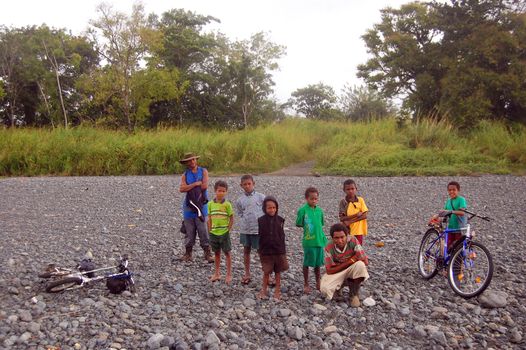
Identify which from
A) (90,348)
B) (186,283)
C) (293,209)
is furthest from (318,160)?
(90,348)

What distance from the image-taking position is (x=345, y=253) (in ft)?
17.3

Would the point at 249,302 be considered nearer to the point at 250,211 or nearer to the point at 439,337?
the point at 250,211

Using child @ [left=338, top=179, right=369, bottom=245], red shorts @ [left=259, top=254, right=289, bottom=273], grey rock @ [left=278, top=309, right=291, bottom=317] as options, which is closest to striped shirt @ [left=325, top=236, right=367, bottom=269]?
child @ [left=338, top=179, right=369, bottom=245]

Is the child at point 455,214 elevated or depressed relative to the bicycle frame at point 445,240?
elevated

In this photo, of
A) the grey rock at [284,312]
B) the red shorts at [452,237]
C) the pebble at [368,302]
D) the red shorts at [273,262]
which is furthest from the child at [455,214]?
the grey rock at [284,312]

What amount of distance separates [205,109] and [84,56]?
409 inches

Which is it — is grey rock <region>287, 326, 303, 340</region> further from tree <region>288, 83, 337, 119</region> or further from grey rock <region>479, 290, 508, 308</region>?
tree <region>288, 83, 337, 119</region>

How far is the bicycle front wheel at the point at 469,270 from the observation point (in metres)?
5.18

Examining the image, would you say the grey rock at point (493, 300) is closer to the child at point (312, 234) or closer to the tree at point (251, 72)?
the child at point (312, 234)

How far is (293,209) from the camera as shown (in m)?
10.9

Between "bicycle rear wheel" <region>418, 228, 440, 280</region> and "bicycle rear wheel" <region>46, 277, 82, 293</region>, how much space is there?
414 centimetres

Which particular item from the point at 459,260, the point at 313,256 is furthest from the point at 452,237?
the point at 313,256

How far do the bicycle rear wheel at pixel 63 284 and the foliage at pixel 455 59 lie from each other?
19310 millimetres

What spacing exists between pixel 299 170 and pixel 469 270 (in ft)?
41.4
